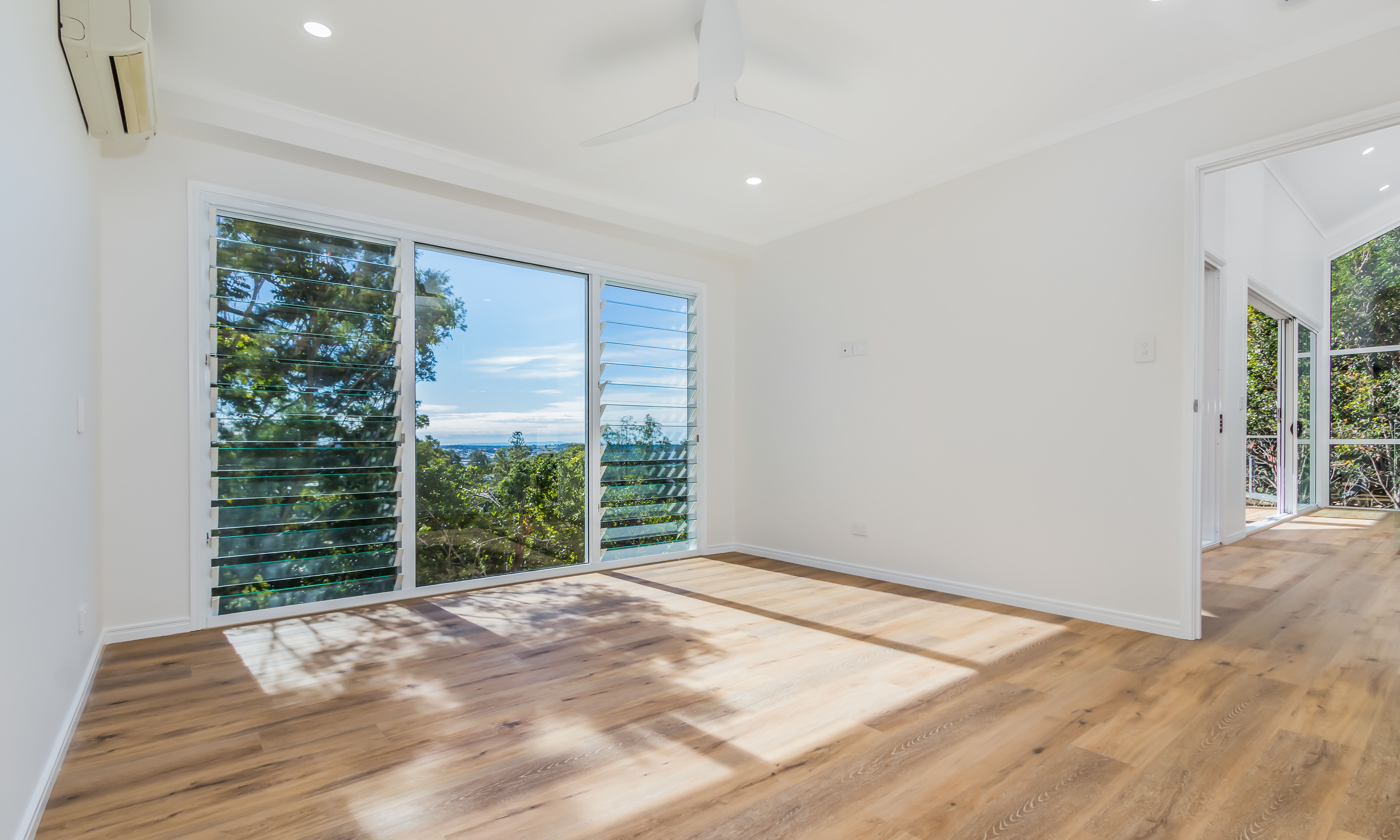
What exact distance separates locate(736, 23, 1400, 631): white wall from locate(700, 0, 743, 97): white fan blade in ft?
6.69

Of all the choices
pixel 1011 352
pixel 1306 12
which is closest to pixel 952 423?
pixel 1011 352

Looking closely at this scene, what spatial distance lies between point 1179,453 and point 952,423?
1.20m

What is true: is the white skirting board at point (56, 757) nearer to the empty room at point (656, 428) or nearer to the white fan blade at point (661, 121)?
the empty room at point (656, 428)

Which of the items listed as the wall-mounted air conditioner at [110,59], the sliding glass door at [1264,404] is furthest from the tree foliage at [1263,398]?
the wall-mounted air conditioner at [110,59]

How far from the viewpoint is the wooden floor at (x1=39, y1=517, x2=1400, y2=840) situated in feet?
5.44

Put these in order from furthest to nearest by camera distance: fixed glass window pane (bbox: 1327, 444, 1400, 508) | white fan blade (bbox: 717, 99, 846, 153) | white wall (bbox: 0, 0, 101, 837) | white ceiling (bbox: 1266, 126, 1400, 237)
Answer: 1. fixed glass window pane (bbox: 1327, 444, 1400, 508)
2. white ceiling (bbox: 1266, 126, 1400, 237)
3. white fan blade (bbox: 717, 99, 846, 153)
4. white wall (bbox: 0, 0, 101, 837)

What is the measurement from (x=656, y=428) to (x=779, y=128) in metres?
2.82

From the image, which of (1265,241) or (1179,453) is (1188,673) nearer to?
(1179,453)

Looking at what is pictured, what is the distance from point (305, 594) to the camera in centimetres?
357

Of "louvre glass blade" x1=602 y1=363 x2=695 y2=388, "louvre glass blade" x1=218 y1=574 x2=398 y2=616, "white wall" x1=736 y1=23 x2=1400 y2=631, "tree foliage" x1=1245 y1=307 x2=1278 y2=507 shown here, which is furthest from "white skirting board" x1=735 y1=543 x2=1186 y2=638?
"tree foliage" x1=1245 y1=307 x2=1278 y2=507

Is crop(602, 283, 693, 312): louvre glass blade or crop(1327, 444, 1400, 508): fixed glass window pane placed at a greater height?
crop(602, 283, 693, 312): louvre glass blade

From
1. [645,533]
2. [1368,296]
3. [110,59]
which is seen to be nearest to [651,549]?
[645,533]

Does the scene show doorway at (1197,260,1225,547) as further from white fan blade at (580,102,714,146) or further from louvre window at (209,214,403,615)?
louvre window at (209,214,403,615)

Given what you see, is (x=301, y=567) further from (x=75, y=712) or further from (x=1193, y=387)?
(x=1193, y=387)
